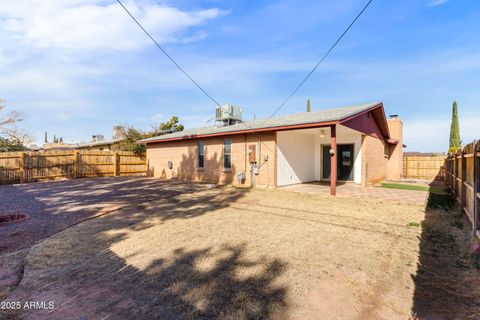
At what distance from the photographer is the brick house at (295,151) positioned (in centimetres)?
1094

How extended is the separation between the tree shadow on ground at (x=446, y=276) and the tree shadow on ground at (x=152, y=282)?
160cm

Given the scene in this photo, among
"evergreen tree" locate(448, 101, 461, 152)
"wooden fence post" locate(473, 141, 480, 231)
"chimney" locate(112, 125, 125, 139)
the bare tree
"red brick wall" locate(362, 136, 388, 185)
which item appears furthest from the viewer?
"chimney" locate(112, 125, 125, 139)

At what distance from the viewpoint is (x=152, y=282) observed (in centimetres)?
294

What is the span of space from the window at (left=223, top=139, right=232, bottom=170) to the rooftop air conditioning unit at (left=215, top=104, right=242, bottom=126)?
4016mm

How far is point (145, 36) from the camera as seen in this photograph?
7.59 m

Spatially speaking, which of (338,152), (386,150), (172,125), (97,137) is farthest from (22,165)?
(386,150)

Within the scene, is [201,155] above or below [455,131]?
below

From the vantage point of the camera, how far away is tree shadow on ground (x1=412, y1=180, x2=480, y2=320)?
2422mm

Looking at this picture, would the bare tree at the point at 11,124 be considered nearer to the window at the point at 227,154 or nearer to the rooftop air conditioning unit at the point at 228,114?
the rooftop air conditioning unit at the point at 228,114

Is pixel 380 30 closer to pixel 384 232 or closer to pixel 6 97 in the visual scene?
pixel 384 232

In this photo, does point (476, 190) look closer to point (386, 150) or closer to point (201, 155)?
point (201, 155)

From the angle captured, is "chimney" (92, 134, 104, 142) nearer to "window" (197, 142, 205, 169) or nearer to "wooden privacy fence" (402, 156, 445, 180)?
"window" (197, 142, 205, 169)

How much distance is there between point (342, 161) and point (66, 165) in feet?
59.5

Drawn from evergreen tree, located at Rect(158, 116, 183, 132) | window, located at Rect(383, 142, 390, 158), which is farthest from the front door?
evergreen tree, located at Rect(158, 116, 183, 132)
